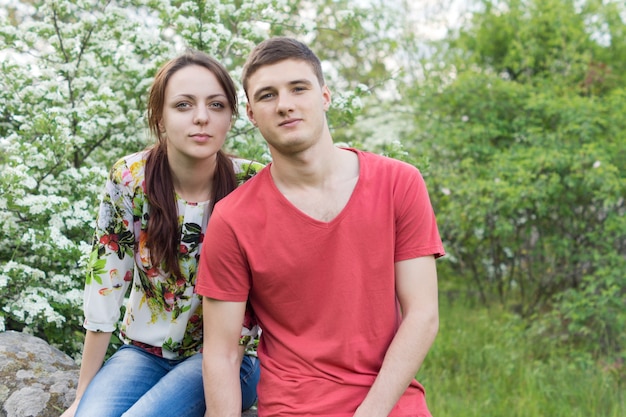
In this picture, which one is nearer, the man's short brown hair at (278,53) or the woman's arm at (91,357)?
the man's short brown hair at (278,53)

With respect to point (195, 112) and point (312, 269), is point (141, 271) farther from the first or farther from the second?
point (312, 269)

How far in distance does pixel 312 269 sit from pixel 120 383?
872 mm

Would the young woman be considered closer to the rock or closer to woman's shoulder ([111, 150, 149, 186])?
woman's shoulder ([111, 150, 149, 186])

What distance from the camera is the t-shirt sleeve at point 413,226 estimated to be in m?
2.39

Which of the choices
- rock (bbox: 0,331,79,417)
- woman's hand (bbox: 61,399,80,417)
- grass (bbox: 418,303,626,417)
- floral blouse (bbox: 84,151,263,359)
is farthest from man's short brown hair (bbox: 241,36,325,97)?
grass (bbox: 418,303,626,417)

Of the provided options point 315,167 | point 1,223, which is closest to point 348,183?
point 315,167

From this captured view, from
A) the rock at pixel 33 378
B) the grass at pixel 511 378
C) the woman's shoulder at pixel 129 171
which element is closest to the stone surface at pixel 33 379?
the rock at pixel 33 378

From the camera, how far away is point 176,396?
8.39ft

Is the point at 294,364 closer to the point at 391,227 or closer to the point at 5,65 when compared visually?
the point at 391,227

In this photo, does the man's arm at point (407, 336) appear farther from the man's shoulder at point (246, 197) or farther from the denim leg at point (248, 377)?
the denim leg at point (248, 377)

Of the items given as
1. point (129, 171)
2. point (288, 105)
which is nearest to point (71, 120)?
point (129, 171)

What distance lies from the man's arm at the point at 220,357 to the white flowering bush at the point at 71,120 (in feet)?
3.79

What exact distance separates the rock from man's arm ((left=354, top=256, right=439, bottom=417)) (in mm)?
1318

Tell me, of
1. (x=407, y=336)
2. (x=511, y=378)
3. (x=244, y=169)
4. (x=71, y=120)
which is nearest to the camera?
(x=407, y=336)
